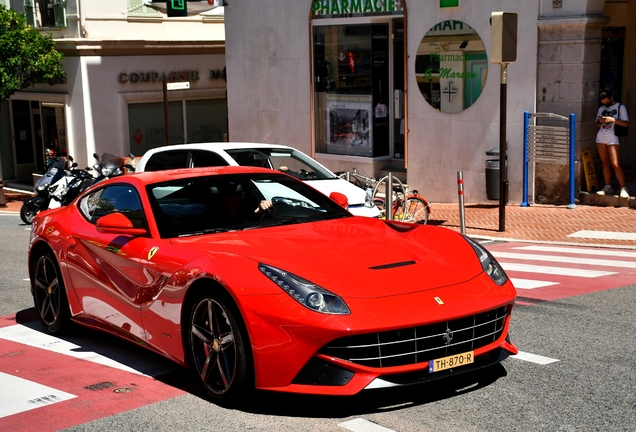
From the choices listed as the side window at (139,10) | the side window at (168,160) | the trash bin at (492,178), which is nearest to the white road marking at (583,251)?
the trash bin at (492,178)

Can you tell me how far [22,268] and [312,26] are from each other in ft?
36.6

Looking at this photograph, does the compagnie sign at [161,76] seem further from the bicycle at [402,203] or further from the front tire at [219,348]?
the front tire at [219,348]

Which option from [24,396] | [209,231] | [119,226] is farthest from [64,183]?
[24,396]

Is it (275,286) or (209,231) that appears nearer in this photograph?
(275,286)

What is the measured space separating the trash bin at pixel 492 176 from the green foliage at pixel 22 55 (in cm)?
1474

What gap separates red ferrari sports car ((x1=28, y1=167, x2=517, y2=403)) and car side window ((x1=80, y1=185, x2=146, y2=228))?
19 millimetres

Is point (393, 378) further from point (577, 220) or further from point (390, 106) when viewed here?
point (390, 106)

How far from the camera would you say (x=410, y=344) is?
5594mm

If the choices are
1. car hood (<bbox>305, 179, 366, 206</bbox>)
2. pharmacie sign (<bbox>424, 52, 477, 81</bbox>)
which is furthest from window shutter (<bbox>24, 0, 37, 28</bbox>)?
car hood (<bbox>305, 179, 366, 206</bbox>)

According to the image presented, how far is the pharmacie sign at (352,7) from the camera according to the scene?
20147mm

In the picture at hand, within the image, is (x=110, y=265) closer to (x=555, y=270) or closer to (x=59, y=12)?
(x=555, y=270)

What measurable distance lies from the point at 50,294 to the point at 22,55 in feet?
66.7

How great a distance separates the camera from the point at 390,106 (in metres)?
20.9

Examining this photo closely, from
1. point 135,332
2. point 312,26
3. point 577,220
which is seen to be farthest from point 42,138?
point 135,332
